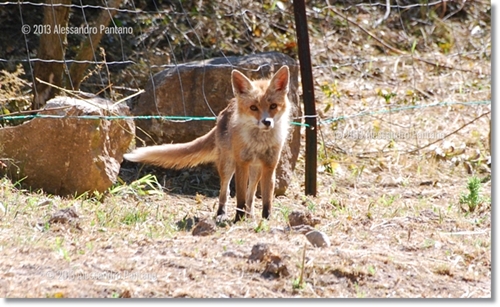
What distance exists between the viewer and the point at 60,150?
281 inches

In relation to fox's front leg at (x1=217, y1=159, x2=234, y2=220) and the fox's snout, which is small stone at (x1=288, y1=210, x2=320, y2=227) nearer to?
the fox's snout

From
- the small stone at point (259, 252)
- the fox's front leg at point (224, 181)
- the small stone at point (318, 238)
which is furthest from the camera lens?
the fox's front leg at point (224, 181)

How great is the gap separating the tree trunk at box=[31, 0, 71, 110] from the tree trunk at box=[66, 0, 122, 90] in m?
0.20

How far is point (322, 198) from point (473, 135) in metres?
2.76

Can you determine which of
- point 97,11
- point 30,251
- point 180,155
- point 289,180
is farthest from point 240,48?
point 30,251

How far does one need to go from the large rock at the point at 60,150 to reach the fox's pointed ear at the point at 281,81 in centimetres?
154

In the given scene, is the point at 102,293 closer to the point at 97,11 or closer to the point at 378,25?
the point at 97,11

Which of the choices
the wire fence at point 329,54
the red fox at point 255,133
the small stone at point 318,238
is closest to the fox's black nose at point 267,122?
the red fox at point 255,133

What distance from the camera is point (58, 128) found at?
23.2ft

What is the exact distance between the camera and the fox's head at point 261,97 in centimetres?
645

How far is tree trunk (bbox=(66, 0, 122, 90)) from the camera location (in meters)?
7.97

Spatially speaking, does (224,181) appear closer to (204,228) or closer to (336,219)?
(336,219)

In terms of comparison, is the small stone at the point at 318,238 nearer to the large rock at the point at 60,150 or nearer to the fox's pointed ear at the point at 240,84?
the fox's pointed ear at the point at 240,84

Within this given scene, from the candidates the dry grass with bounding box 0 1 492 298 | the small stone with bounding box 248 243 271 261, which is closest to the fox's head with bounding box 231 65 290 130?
the dry grass with bounding box 0 1 492 298
